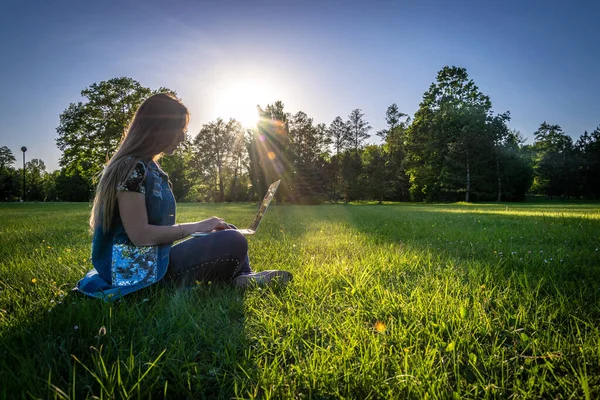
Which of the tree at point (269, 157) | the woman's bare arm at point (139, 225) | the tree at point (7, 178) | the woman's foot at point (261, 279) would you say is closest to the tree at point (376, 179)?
the tree at point (269, 157)

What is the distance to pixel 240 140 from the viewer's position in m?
45.5

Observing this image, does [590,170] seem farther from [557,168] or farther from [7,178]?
[7,178]

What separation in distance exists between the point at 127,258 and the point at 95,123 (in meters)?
33.7

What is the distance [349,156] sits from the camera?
41.9 meters

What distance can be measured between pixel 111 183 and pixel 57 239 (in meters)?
4.88

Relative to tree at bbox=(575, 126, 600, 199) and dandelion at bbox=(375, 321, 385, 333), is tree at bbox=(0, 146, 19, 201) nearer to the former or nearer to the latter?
dandelion at bbox=(375, 321, 385, 333)

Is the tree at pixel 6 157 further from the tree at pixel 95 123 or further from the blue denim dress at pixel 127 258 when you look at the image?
the blue denim dress at pixel 127 258

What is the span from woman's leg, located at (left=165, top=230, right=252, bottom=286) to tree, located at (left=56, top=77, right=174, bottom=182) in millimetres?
30787

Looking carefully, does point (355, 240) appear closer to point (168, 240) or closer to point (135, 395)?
point (168, 240)

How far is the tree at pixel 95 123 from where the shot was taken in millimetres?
28562

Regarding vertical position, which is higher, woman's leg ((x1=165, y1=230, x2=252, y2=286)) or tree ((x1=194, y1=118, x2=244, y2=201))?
tree ((x1=194, y1=118, x2=244, y2=201))

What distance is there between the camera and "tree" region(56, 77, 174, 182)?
28.6 meters

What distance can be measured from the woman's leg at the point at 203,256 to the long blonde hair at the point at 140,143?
55 cm

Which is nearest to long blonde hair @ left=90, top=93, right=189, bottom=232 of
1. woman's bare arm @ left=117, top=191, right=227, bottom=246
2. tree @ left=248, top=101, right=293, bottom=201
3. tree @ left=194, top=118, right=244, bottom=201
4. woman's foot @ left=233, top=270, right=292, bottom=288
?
woman's bare arm @ left=117, top=191, right=227, bottom=246
